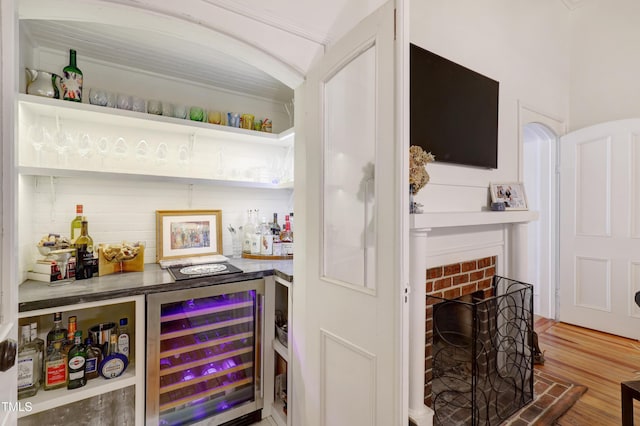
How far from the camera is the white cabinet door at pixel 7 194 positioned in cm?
74

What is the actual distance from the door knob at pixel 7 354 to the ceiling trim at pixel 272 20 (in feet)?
4.47

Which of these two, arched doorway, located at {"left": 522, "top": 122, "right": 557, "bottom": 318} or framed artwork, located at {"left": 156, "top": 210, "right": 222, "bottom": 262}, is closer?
framed artwork, located at {"left": 156, "top": 210, "right": 222, "bottom": 262}

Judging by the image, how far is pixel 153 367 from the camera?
1517mm

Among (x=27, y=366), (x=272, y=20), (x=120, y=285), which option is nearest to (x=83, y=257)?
(x=120, y=285)

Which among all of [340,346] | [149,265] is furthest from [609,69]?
[149,265]

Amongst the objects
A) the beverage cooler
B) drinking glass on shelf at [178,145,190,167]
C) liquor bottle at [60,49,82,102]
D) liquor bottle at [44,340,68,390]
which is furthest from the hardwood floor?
liquor bottle at [60,49,82,102]

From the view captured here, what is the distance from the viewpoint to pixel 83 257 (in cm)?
165

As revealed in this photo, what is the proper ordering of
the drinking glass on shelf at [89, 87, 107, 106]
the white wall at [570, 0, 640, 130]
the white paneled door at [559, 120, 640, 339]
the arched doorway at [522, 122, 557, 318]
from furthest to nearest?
the arched doorway at [522, 122, 557, 318] < the white wall at [570, 0, 640, 130] < the white paneled door at [559, 120, 640, 339] < the drinking glass on shelf at [89, 87, 107, 106]

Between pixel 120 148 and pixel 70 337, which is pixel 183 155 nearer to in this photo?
pixel 120 148

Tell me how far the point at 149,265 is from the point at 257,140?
4.21 feet

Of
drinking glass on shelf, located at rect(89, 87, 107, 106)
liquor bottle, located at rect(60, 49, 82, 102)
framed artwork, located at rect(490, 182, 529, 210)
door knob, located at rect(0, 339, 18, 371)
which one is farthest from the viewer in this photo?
framed artwork, located at rect(490, 182, 529, 210)

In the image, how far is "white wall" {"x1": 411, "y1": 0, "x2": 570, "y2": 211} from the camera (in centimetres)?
198

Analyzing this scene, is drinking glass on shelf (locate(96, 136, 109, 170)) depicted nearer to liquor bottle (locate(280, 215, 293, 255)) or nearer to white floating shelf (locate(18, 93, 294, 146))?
white floating shelf (locate(18, 93, 294, 146))

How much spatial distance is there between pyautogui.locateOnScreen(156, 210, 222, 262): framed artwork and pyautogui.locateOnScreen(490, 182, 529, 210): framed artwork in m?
2.25
